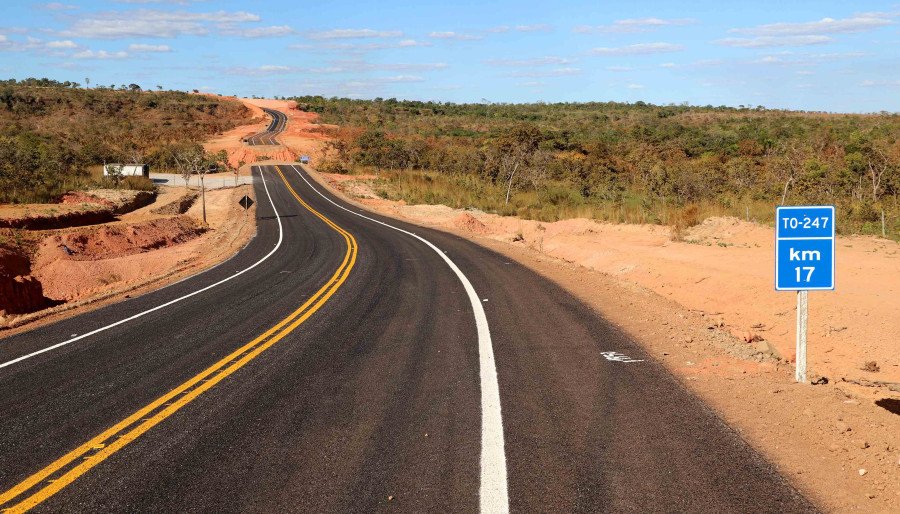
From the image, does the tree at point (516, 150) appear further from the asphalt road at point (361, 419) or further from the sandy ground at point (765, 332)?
the asphalt road at point (361, 419)

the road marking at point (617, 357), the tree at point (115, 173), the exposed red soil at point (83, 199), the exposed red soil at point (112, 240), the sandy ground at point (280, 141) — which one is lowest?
the road marking at point (617, 357)

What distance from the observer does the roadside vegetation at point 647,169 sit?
30375mm

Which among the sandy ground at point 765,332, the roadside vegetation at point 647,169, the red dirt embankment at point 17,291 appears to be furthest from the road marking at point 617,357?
the red dirt embankment at point 17,291

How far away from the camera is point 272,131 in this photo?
120938mm

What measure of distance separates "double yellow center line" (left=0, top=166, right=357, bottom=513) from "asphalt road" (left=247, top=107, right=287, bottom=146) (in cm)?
10199

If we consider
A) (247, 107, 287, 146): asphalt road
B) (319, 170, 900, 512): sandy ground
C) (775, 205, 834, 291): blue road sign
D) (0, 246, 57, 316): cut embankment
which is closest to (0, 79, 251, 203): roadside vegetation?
(247, 107, 287, 146): asphalt road

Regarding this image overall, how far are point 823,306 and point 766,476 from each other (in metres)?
8.89

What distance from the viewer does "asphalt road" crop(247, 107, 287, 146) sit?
107m

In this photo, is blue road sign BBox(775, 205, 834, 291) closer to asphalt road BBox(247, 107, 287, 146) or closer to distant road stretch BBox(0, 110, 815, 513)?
distant road stretch BBox(0, 110, 815, 513)

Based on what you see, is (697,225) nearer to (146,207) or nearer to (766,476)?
(766,476)

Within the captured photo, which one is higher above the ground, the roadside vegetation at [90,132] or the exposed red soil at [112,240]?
the roadside vegetation at [90,132]

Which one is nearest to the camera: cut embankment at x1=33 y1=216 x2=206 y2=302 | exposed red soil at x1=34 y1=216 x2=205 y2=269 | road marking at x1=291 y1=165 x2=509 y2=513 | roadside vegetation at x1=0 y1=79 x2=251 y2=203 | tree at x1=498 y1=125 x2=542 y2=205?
road marking at x1=291 y1=165 x2=509 y2=513

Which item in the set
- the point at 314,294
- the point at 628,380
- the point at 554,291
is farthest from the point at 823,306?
the point at 314,294

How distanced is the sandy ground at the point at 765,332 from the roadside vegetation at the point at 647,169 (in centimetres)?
483
